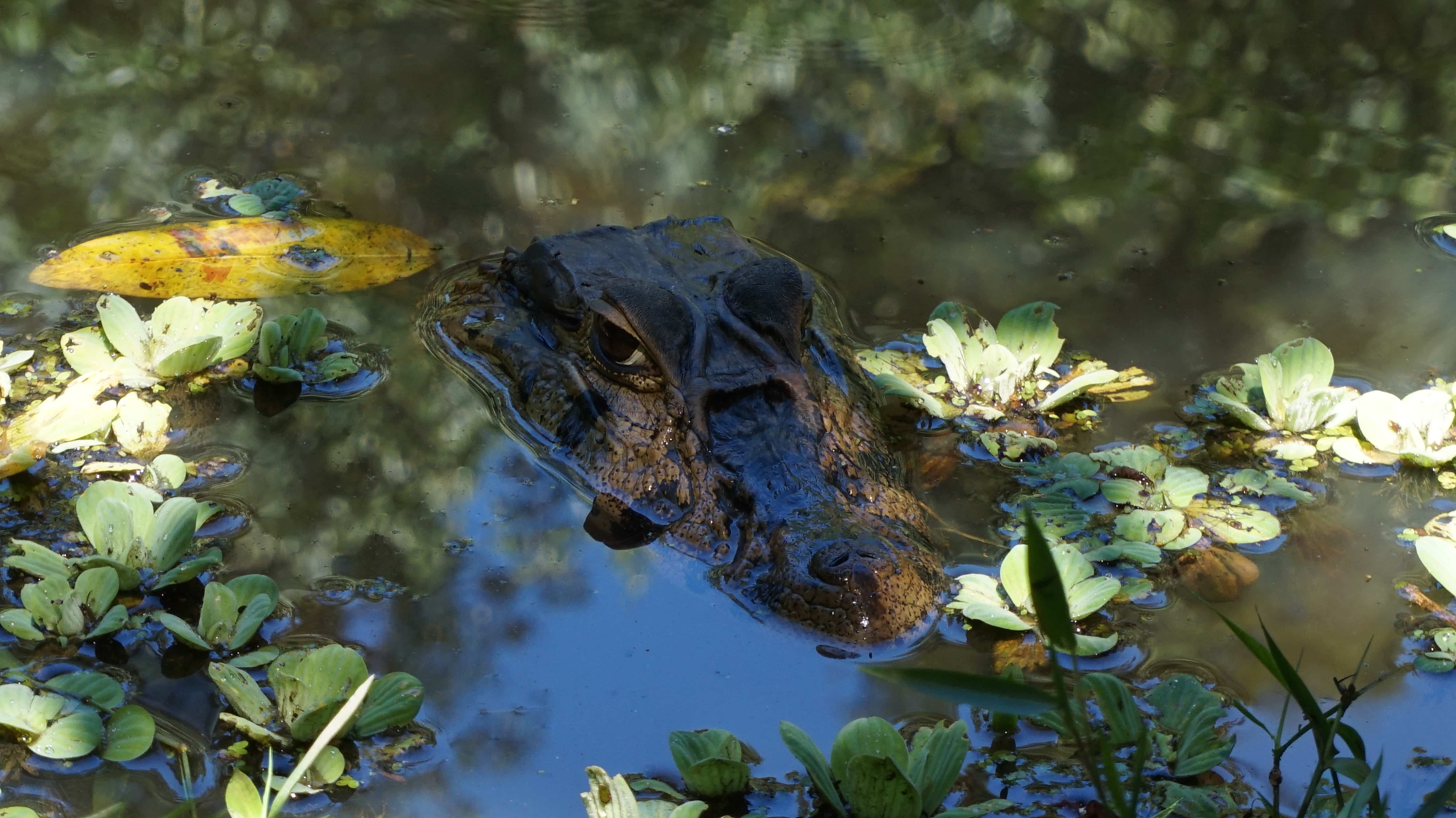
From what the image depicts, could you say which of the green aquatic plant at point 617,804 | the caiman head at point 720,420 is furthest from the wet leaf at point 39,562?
the green aquatic plant at point 617,804

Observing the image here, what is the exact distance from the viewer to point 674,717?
8.97 ft

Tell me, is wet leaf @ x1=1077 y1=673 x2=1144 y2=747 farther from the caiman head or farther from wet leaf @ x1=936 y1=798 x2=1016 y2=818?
the caiman head

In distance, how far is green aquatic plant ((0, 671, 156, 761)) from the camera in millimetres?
2467

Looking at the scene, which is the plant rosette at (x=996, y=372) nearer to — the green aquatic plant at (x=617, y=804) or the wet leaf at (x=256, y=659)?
the green aquatic plant at (x=617, y=804)

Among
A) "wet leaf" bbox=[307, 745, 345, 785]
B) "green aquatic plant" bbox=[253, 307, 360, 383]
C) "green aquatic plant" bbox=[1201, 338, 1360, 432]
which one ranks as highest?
"green aquatic plant" bbox=[1201, 338, 1360, 432]

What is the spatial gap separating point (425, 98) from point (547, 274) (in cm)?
203

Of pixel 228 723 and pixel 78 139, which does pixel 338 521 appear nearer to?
pixel 228 723

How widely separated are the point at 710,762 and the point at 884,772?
33cm

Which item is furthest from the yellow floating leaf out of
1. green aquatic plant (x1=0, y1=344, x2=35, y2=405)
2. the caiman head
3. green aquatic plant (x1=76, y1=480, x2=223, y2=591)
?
green aquatic plant (x1=76, y1=480, x2=223, y2=591)

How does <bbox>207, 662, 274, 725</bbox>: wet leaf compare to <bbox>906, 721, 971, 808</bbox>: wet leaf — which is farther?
<bbox>207, 662, 274, 725</bbox>: wet leaf

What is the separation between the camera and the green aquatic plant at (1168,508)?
10.8 ft

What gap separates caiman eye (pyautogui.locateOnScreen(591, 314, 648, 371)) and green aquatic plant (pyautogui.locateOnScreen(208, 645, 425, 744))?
1.20 m

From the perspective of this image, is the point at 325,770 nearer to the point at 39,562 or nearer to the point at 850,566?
the point at 39,562

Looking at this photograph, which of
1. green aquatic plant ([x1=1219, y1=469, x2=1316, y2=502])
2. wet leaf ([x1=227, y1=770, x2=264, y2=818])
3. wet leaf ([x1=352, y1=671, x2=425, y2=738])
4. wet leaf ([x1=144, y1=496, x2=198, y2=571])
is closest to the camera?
wet leaf ([x1=227, y1=770, x2=264, y2=818])
